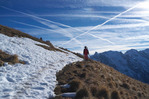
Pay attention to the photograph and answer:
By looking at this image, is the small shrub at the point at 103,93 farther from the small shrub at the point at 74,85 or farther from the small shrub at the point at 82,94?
the small shrub at the point at 74,85

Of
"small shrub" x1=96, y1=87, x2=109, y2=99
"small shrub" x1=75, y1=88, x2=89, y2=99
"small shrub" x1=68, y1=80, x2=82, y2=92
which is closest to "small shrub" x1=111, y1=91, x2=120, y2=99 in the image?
"small shrub" x1=96, y1=87, x2=109, y2=99

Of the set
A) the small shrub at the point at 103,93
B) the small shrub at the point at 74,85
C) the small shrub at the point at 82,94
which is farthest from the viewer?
the small shrub at the point at 74,85

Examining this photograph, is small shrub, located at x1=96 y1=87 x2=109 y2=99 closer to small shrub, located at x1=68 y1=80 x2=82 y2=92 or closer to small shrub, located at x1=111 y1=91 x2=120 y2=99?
small shrub, located at x1=111 y1=91 x2=120 y2=99

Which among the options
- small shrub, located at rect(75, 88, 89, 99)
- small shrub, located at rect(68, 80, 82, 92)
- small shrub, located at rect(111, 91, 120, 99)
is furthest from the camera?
small shrub, located at rect(111, 91, 120, 99)

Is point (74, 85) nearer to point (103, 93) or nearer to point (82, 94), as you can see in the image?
point (82, 94)

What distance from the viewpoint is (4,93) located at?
7.59 m

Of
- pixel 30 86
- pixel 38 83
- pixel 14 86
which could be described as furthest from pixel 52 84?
pixel 14 86

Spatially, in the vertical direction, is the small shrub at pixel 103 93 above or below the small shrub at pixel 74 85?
below

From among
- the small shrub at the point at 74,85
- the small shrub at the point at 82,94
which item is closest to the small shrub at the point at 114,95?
the small shrub at the point at 74,85

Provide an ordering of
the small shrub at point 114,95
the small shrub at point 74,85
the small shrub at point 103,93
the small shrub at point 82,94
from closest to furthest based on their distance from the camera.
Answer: the small shrub at point 82,94 → the small shrub at point 103,93 → the small shrub at point 74,85 → the small shrub at point 114,95

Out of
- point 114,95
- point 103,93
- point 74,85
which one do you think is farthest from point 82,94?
point 114,95

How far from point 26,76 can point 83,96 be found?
5.10 meters

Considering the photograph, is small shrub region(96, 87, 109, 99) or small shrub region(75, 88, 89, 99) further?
small shrub region(96, 87, 109, 99)

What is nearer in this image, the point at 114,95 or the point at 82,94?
the point at 82,94
